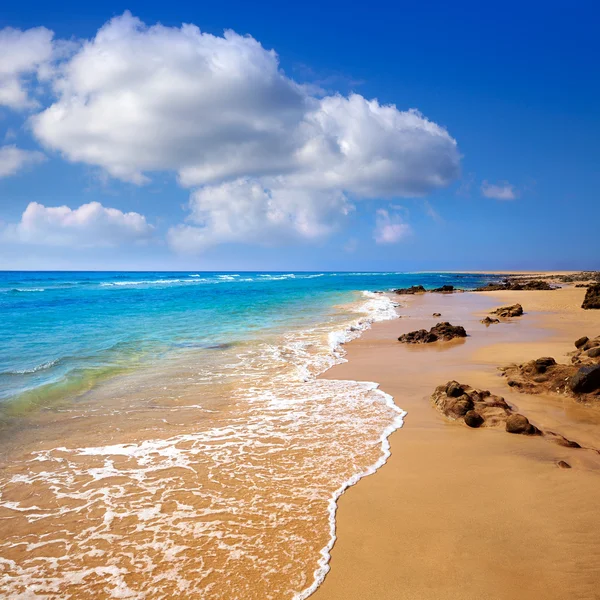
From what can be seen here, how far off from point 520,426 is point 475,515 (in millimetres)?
2481

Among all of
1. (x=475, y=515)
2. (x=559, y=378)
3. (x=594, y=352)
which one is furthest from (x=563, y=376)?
(x=475, y=515)

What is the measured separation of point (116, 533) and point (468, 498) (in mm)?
3798

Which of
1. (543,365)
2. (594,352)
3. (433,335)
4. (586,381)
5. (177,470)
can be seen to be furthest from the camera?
(433,335)

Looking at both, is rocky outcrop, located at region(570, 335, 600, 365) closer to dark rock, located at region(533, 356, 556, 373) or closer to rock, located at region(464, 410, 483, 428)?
dark rock, located at region(533, 356, 556, 373)

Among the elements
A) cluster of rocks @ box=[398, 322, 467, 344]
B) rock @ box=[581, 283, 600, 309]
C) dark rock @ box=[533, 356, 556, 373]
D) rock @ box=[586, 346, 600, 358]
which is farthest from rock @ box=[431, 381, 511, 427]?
rock @ box=[581, 283, 600, 309]

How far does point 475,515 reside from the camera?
12.9 ft

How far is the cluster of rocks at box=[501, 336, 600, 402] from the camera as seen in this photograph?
22.7ft

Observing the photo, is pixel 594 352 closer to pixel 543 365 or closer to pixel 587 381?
pixel 543 365

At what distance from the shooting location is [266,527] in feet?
12.7

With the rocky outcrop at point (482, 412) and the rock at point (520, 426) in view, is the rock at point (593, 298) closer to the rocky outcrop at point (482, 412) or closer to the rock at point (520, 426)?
the rocky outcrop at point (482, 412)

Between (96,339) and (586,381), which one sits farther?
(96,339)

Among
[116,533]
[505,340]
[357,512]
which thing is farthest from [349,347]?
[116,533]

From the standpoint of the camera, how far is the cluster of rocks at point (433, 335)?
1377cm

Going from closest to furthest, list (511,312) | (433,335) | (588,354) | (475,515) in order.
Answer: (475,515) → (588,354) → (433,335) → (511,312)
